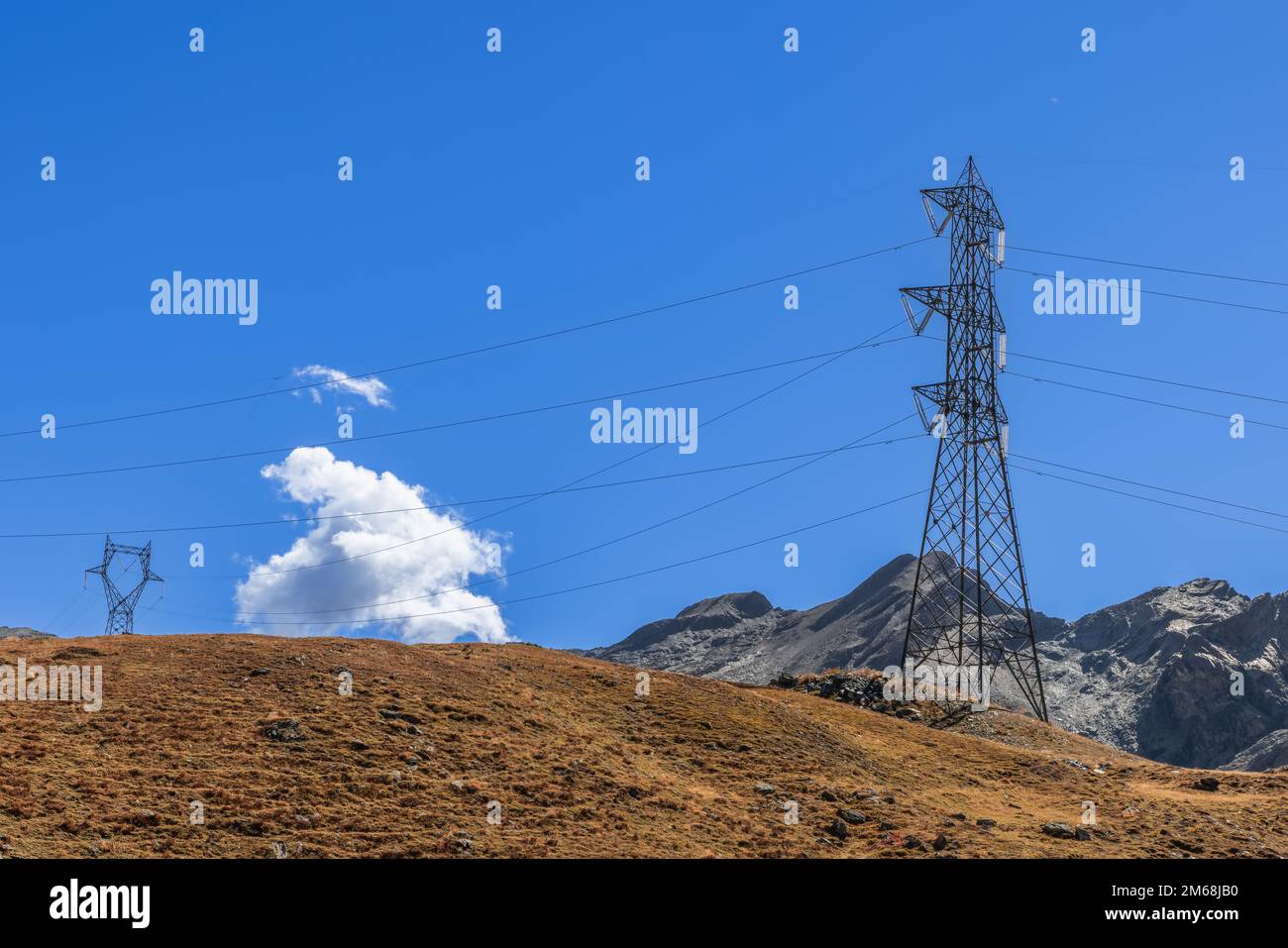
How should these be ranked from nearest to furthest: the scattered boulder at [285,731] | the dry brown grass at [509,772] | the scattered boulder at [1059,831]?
the dry brown grass at [509,772] < the scattered boulder at [1059,831] < the scattered boulder at [285,731]

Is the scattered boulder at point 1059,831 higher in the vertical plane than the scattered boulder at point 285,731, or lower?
lower

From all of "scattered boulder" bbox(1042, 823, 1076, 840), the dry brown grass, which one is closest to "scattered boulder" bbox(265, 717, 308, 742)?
the dry brown grass

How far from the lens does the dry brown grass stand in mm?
34031

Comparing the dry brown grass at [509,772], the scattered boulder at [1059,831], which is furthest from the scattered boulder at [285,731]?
the scattered boulder at [1059,831]

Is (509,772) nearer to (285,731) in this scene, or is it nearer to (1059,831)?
(285,731)

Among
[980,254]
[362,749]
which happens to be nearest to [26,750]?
[362,749]

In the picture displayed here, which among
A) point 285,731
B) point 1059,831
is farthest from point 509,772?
point 1059,831

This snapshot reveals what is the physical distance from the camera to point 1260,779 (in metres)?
51.6

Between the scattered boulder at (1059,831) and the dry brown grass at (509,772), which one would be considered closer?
the dry brown grass at (509,772)

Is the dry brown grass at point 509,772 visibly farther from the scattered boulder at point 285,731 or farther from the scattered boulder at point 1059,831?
the scattered boulder at point 1059,831

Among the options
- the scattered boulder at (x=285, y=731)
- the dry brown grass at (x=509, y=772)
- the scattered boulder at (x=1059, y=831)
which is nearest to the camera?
the dry brown grass at (x=509, y=772)

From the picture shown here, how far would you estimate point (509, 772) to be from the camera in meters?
41.2

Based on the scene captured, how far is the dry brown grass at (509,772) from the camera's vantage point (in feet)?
112
